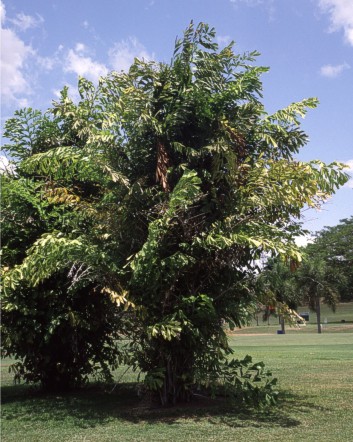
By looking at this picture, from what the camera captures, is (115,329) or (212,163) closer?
(212,163)

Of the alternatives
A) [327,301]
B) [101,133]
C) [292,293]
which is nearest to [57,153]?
[101,133]

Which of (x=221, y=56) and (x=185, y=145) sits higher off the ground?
(x=221, y=56)

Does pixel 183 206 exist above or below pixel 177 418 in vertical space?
above

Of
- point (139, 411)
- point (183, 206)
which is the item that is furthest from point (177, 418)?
point (183, 206)

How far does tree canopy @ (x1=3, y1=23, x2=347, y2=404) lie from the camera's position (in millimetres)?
8461

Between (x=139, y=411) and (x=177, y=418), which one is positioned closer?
(x=177, y=418)

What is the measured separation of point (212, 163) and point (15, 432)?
5116 millimetres

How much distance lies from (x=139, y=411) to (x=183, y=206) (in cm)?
364

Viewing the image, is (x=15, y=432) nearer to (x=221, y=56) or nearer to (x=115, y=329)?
(x=115, y=329)

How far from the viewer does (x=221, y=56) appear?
9.34 m

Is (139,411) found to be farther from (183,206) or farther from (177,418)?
(183,206)

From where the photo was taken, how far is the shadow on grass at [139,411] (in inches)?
328

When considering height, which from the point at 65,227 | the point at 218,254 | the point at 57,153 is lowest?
the point at 218,254

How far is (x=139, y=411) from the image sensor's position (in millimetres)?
9180
